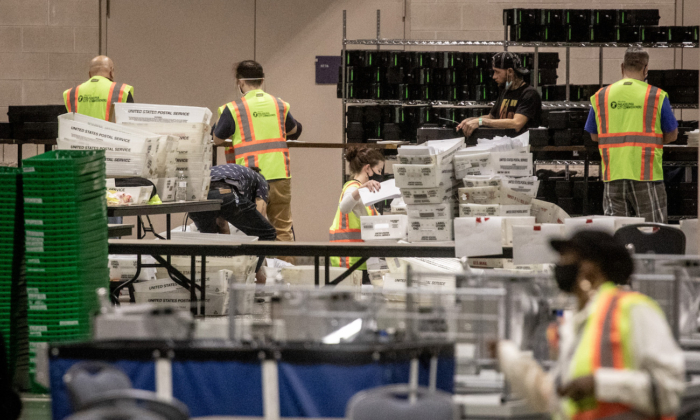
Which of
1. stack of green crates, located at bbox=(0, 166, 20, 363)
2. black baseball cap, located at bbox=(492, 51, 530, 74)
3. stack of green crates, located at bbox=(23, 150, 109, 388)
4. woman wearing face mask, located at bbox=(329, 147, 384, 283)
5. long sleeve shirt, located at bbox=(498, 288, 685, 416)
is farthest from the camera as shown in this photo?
black baseball cap, located at bbox=(492, 51, 530, 74)

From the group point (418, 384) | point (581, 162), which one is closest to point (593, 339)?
point (418, 384)

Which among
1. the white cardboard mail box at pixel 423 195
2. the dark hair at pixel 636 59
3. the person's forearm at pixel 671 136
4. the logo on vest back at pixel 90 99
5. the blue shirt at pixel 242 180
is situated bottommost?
the white cardboard mail box at pixel 423 195

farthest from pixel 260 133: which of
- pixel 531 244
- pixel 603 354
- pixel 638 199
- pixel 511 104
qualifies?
pixel 603 354

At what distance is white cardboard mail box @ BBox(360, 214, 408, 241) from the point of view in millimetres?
5543

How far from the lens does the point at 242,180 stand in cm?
614

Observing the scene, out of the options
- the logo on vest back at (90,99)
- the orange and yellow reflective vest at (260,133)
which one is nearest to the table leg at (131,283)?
the orange and yellow reflective vest at (260,133)

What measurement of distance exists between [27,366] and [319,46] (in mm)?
7955

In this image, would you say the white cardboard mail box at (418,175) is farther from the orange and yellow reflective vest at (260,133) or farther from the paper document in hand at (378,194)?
the orange and yellow reflective vest at (260,133)

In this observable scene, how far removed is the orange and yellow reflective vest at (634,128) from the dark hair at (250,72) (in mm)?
3087

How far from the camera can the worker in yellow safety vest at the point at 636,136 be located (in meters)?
6.55

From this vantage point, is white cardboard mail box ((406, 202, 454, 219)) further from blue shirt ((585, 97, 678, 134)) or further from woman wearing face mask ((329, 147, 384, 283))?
blue shirt ((585, 97, 678, 134))

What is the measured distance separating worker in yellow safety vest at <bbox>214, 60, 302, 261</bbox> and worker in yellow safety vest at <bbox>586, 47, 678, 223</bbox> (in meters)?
2.93

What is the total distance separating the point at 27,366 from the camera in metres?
4.01

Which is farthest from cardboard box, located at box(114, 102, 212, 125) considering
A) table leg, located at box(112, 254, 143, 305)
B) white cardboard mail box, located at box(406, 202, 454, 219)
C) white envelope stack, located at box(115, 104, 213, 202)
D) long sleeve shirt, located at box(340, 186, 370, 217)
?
white cardboard mail box, located at box(406, 202, 454, 219)
